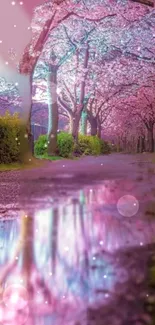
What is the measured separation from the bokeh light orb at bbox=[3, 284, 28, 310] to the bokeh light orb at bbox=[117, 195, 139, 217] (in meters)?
4.54

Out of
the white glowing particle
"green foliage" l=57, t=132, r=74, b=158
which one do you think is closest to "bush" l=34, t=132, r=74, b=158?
"green foliage" l=57, t=132, r=74, b=158

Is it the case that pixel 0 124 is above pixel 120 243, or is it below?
above

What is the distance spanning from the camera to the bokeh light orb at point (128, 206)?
888 cm

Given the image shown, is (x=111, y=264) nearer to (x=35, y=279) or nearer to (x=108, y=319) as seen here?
(x=35, y=279)

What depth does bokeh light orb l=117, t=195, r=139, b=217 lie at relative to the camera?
8884mm

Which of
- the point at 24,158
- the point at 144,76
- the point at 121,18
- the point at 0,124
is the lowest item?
the point at 24,158

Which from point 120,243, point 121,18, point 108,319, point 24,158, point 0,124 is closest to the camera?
point 108,319

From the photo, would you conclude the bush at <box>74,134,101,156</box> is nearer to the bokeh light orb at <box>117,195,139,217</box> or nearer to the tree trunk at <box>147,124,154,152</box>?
the tree trunk at <box>147,124,154,152</box>

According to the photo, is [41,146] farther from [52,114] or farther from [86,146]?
[86,146]

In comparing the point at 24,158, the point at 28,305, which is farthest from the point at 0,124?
the point at 28,305

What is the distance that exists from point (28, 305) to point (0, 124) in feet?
45.3

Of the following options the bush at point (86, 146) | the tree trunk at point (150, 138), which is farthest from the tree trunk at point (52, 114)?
the tree trunk at point (150, 138)

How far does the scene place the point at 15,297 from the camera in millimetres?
4035

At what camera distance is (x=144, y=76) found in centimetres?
4859
